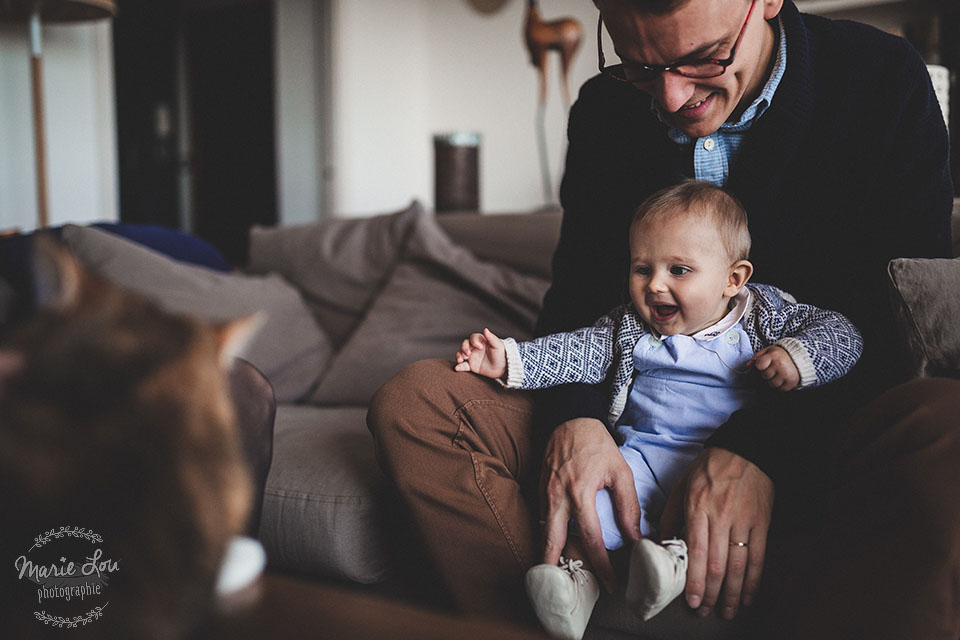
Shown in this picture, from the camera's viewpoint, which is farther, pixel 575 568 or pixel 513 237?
pixel 513 237

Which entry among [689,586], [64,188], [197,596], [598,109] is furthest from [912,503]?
[64,188]

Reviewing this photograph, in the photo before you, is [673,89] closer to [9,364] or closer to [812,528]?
[812,528]

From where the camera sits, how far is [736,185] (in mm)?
1113

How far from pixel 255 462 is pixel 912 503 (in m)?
0.69

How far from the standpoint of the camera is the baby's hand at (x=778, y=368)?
97 cm

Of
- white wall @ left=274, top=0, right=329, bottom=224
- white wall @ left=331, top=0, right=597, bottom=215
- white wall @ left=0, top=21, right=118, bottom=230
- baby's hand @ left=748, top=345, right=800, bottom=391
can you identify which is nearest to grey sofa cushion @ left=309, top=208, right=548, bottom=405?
baby's hand @ left=748, top=345, right=800, bottom=391

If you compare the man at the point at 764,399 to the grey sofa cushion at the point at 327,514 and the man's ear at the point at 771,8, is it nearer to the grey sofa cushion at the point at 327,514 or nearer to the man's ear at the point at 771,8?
the man's ear at the point at 771,8

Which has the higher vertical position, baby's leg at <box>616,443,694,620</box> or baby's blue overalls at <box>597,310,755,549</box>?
baby's blue overalls at <box>597,310,755,549</box>

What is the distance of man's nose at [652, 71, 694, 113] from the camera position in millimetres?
998

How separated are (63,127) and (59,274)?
A: 13.3ft

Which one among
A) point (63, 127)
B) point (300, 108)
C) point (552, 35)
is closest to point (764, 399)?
point (552, 35)

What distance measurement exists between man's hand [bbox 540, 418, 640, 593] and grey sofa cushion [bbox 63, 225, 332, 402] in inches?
32.8

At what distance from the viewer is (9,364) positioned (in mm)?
343

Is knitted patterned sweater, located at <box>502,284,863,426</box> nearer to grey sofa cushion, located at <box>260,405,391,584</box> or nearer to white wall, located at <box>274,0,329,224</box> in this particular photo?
grey sofa cushion, located at <box>260,405,391,584</box>
